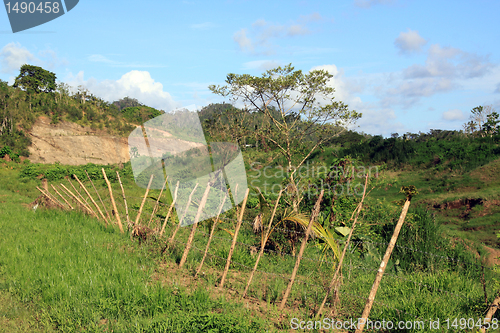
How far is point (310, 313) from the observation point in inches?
137

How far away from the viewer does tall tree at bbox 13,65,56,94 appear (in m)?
31.6

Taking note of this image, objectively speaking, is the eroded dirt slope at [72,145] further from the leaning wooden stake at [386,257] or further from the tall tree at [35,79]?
the leaning wooden stake at [386,257]

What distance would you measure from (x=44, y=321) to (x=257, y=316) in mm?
2024

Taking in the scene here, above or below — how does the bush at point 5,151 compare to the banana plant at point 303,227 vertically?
above

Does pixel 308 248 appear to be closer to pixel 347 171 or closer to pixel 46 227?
pixel 347 171

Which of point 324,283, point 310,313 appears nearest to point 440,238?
point 324,283

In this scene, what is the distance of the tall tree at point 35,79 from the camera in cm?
3159

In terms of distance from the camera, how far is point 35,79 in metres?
31.9

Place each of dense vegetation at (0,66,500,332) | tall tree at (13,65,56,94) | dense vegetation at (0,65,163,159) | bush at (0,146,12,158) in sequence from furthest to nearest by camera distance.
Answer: tall tree at (13,65,56,94) < dense vegetation at (0,65,163,159) < bush at (0,146,12,158) < dense vegetation at (0,66,500,332)

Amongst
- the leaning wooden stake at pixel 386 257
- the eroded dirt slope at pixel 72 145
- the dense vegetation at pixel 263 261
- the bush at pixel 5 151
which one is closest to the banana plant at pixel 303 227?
the dense vegetation at pixel 263 261

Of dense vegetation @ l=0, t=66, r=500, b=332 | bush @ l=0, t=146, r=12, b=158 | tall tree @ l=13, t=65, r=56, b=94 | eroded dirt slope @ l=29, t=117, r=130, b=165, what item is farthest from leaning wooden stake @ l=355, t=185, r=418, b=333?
tall tree @ l=13, t=65, r=56, b=94

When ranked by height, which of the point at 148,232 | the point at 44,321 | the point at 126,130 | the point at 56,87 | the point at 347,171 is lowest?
the point at 44,321

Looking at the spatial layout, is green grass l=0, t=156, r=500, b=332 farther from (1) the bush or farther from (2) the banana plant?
(1) the bush

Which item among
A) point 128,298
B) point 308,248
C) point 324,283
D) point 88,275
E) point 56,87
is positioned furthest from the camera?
point 56,87
